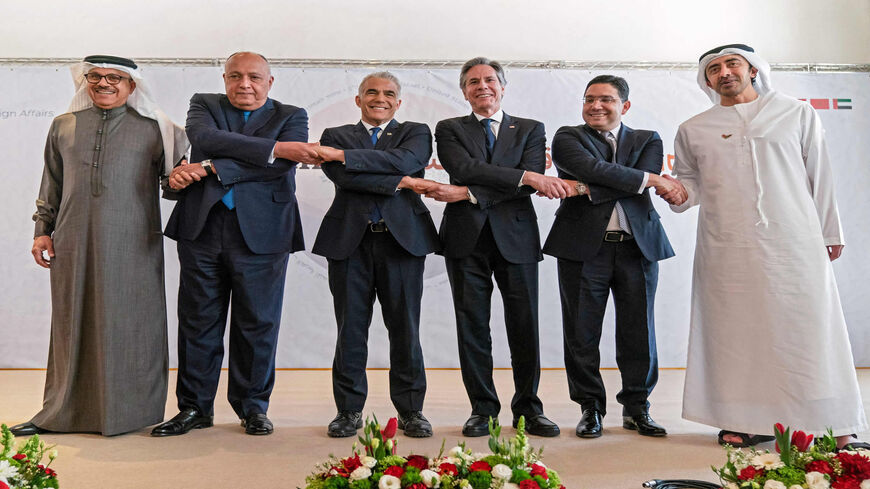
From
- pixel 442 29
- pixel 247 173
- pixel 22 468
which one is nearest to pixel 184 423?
pixel 247 173

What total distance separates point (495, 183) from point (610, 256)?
668mm

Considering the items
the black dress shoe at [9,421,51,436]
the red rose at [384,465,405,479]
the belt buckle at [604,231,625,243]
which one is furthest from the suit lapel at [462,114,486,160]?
the black dress shoe at [9,421,51,436]

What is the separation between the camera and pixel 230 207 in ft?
11.4

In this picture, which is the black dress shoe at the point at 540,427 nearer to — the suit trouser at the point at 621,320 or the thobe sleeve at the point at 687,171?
the suit trouser at the point at 621,320

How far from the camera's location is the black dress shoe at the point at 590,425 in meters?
3.33

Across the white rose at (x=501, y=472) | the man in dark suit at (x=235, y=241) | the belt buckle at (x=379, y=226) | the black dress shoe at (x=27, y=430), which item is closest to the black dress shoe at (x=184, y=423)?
Result: the man in dark suit at (x=235, y=241)

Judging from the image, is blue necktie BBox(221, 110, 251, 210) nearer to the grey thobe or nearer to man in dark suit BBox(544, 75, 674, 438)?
the grey thobe

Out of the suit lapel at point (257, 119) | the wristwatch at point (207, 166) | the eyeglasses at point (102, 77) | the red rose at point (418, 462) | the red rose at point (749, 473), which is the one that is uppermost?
the eyeglasses at point (102, 77)

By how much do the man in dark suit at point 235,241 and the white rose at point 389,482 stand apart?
1.94m

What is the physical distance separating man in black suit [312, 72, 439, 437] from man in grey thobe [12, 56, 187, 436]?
0.87m

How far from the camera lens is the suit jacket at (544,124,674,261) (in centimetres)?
345

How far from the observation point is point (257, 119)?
11.8ft

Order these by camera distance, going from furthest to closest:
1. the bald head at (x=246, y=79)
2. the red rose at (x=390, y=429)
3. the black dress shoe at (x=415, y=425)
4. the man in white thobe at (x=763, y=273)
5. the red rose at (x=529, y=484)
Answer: the bald head at (x=246, y=79), the black dress shoe at (x=415, y=425), the man in white thobe at (x=763, y=273), the red rose at (x=390, y=429), the red rose at (x=529, y=484)

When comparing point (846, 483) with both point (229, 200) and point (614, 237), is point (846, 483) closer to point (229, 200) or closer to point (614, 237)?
point (614, 237)
